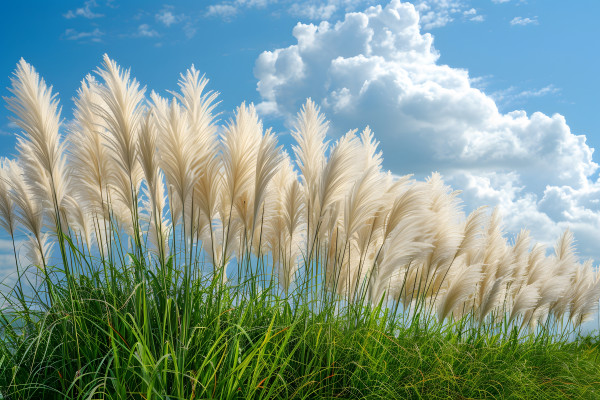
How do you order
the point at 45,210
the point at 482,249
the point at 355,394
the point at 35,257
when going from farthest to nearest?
the point at 482,249 → the point at 35,257 → the point at 45,210 → the point at 355,394

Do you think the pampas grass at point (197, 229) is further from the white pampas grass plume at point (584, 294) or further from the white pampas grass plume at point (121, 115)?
the white pampas grass plume at point (584, 294)

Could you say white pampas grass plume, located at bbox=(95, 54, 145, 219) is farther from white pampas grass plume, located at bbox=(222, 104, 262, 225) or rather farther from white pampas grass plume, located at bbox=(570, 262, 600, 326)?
white pampas grass plume, located at bbox=(570, 262, 600, 326)

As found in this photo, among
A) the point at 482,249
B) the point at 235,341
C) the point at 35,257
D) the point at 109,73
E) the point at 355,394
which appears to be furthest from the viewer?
the point at 482,249

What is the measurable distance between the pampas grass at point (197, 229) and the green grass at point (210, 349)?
2 cm

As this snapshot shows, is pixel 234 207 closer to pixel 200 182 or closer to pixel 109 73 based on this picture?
pixel 200 182

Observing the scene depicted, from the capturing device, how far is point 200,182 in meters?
3.59

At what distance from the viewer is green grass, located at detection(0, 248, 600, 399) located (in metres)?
2.54

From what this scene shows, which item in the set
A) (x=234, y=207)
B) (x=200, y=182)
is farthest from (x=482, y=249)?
(x=200, y=182)

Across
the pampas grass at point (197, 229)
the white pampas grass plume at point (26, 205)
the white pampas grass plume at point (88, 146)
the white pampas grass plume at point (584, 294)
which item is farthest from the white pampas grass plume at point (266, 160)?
the white pampas grass plume at point (584, 294)

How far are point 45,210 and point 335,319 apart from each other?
2735 millimetres

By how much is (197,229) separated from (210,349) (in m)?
1.65

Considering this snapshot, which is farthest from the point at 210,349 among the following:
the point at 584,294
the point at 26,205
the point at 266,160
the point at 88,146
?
the point at 584,294

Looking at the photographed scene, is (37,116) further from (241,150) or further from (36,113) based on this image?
(241,150)

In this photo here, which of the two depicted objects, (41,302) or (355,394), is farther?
(41,302)
